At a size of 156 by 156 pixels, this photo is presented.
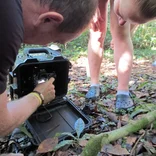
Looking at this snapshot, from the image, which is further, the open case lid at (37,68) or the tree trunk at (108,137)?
the open case lid at (37,68)

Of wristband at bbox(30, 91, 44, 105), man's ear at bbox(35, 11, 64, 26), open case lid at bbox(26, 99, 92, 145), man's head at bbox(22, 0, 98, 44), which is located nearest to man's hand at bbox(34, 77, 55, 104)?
wristband at bbox(30, 91, 44, 105)

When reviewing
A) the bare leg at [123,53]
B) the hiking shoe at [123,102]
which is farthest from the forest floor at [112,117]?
the bare leg at [123,53]

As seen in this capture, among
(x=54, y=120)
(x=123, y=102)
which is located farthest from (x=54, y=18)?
(x=123, y=102)

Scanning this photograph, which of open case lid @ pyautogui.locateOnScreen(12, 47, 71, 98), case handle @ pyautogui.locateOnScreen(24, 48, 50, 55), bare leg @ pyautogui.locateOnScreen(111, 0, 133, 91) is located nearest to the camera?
open case lid @ pyautogui.locateOnScreen(12, 47, 71, 98)

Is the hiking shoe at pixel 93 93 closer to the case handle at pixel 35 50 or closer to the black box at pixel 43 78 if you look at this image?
the black box at pixel 43 78

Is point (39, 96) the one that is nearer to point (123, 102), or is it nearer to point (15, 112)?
point (15, 112)

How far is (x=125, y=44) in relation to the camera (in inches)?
64.7

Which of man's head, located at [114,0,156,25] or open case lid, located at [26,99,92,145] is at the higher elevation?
man's head, located at [114,0,156,25]

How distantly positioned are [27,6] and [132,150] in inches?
27.6

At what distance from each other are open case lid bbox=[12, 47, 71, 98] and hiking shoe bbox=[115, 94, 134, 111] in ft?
1.18

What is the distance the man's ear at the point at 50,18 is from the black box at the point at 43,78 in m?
0.37

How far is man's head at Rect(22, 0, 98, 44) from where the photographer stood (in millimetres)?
779

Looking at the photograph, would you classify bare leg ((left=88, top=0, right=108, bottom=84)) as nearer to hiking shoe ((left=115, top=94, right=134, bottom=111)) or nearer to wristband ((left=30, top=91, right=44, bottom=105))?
hiking shoe ((left=115, top=94, right=134, bottom=111))

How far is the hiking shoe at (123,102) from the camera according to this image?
1491 millimetres
